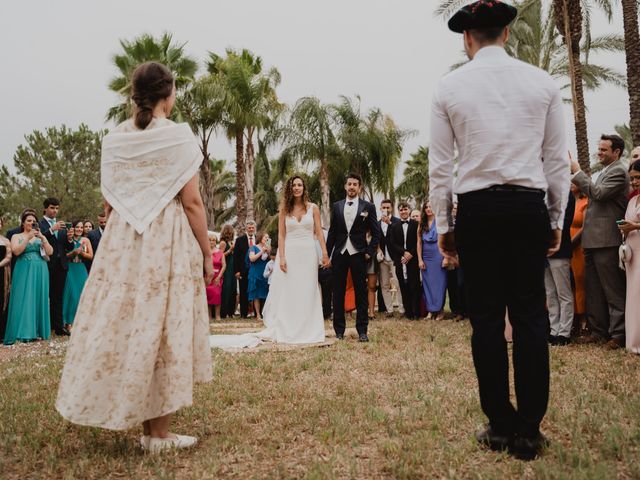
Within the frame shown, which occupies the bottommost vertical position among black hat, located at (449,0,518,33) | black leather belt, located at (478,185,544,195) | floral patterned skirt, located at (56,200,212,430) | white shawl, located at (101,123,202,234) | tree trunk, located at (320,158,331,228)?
floral patterned skirt, located at (56,200,212,430)

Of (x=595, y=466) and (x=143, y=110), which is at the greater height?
(x=143, y=110)

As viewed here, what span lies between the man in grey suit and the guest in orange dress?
447 millimetres

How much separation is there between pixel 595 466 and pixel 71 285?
10806mm

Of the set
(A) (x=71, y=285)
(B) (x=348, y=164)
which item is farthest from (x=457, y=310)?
(B) (x=348, y=164)

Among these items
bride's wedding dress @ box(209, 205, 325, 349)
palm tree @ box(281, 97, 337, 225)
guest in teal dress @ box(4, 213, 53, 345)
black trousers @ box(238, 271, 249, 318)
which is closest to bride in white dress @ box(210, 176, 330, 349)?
bride's wedding dress @ box(209, 205, 325, 349)

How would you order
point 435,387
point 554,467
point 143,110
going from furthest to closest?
point 435,387
point 143,110
point 554,467

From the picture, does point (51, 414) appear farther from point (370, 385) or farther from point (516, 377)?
point (516, 377)

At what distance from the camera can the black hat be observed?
325 centimetres

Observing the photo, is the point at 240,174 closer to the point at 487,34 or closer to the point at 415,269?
the point at 415,269

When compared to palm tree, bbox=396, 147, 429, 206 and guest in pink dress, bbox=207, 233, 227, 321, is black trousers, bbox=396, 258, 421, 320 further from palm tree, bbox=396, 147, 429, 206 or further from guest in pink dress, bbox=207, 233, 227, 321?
palm tree, bbox=396, 147, 429, 206

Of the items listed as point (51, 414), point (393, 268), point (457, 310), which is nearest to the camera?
point (51, 414)

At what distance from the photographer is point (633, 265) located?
6.65m

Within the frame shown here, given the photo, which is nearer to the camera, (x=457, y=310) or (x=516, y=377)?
(x=516, y=377)

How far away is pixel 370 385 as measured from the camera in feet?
17.1
